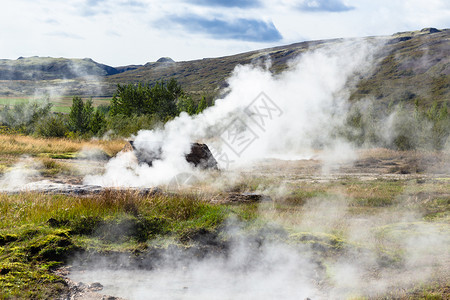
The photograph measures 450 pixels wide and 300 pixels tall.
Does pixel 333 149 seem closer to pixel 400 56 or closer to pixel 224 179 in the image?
pixel 224 179

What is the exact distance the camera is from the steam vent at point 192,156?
17.1 meters

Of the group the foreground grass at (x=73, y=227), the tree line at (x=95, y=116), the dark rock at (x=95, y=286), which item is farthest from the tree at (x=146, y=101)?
the dark rock at (x=95, y=286)

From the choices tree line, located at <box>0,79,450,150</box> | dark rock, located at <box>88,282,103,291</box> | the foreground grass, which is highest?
the foreground grass

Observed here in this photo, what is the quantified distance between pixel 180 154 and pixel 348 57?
2325 cm

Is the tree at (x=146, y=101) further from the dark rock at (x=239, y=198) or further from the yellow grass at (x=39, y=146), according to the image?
the dark rock at (x=239, y=198)

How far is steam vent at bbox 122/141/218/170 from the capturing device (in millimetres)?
17109

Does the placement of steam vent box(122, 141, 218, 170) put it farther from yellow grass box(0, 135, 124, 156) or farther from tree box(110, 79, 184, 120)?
tree box(110, 79, 184, 120)

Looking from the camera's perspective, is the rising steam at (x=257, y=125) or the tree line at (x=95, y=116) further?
the tree line at (x=95, y=116)

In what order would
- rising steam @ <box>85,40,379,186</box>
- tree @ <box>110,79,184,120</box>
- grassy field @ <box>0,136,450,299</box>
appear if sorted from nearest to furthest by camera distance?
grassy field @ <box>0,136,450,299</box> < rising steam @ <box>85,40,379,186</box> < tree @ <box>110,79,184,120</box>

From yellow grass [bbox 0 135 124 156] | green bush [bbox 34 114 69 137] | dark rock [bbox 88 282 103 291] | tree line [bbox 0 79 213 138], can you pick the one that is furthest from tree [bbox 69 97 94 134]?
dark rock [bbox 88 282 103 291]

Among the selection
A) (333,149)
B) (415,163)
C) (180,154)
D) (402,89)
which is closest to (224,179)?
(180,154)

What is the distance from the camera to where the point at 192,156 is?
63.2 ft

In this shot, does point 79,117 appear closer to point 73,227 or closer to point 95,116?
point 95,116

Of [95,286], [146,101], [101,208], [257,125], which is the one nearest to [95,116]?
[146,101]
